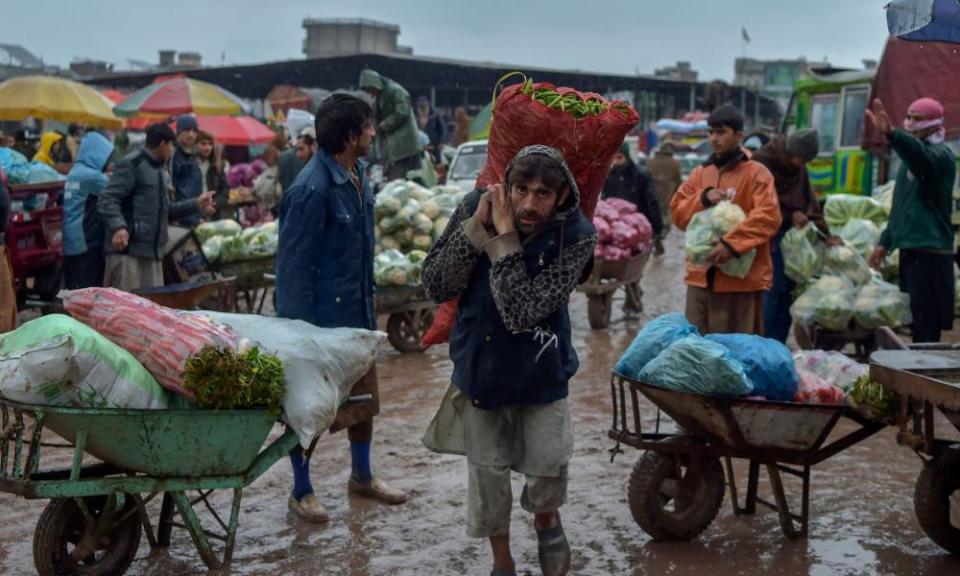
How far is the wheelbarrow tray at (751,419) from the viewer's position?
16.9ft

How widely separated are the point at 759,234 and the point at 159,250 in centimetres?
419

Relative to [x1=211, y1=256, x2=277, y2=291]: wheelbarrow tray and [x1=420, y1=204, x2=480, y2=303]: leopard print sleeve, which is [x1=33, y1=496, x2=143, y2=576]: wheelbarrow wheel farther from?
[x1=211, y1=256, x2=277, y2=291]: wheelbarrow tray

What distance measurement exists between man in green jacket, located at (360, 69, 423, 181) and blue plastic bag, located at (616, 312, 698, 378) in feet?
27.7

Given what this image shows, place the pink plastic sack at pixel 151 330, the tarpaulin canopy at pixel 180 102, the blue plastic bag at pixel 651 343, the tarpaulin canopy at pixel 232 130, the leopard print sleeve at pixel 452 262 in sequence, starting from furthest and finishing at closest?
the tarpaulin canopy at pixel 232 130 → the tarpaulin canopy at pixel 180 102 → the blue plastic bag at pixel 651 343 → the pink plastic sack at pixel 151 330 → the leopard print sleeve at pixel 452 262

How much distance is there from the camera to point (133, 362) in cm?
460

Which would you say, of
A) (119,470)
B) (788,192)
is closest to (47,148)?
(788,192)

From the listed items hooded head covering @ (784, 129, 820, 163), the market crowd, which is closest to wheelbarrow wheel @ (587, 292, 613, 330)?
the market crowd

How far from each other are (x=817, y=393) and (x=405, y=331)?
215 inches

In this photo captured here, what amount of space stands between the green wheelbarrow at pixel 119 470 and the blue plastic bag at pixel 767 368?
1948 mm

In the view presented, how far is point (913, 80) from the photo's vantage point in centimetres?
1639

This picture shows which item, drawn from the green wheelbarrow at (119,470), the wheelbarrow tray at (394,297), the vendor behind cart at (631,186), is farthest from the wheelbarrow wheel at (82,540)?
the vendor behind cart at (631,186)

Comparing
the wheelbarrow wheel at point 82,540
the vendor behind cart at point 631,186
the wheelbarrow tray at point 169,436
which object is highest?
the vendor behind cart at point 631,186

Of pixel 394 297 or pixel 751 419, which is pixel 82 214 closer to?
pixel 394 297

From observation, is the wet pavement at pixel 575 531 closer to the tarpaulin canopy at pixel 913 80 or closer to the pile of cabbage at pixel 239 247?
the pile of cabbage at pixel 239 247
